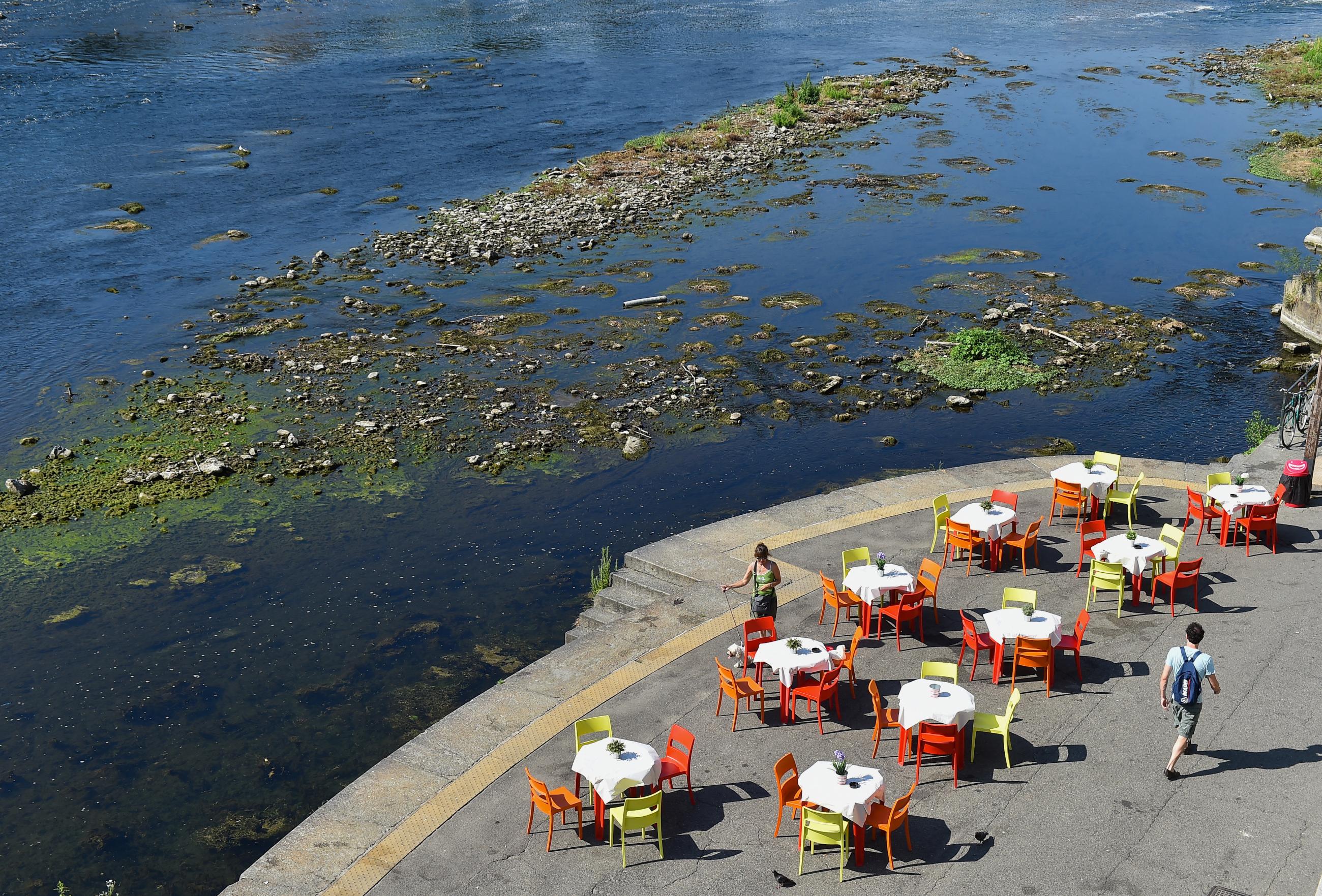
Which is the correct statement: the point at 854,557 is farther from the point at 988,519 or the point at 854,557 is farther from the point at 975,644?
the point at 975,644

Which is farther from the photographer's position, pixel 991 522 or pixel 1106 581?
pixel 991 522

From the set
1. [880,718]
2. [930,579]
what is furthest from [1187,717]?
[930,579]

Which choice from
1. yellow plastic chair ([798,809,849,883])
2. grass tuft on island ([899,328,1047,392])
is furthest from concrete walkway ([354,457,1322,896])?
grass tuft on island ([899,328,1047,392])

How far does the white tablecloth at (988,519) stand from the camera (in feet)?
52.0

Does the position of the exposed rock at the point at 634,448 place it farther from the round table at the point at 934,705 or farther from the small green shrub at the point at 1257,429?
the round table at the point at 934,705

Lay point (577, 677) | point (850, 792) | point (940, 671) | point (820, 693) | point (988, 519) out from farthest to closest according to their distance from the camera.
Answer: point (988, 519) < point (577, 677) < point (820, 693) < point (940, 671) < point (850, 792)

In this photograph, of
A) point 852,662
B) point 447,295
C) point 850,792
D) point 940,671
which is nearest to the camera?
point 850,792

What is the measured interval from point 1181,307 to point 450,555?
23.1 meters

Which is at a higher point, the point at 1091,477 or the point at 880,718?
the point at 1091,477

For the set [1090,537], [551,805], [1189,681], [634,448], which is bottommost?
[634,448]

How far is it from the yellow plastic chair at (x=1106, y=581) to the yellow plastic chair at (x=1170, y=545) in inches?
21.3

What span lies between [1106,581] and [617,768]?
7661mm

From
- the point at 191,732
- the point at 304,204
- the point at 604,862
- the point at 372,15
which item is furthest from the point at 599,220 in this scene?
the point at 372,15

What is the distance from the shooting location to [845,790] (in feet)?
35.2
